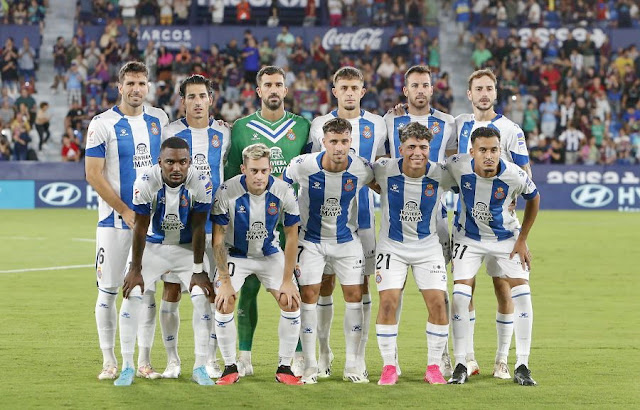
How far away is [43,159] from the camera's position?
2850cm

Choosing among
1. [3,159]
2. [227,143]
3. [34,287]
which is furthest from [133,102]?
[3,159]

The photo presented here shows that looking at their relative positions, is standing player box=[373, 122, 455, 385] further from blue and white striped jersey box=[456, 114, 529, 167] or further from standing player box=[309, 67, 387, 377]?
blue and white striped jersey box=[456, 114, 529, 167]

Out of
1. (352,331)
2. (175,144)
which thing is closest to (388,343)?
(352,331)

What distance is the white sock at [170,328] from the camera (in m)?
8.59

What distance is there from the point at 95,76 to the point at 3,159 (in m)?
4.30

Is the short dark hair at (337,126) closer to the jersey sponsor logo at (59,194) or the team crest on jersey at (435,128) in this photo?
the team crest on jersey at (435,128)

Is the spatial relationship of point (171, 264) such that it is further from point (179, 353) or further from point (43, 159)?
point (43, 159)

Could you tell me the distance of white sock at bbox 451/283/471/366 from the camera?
Answer: 8484 mm

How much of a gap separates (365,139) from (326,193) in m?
0.79

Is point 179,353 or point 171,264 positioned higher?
point 171,264

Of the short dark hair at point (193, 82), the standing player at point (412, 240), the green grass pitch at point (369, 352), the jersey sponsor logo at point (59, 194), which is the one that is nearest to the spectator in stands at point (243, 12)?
the jersey sponsor logo at point (59, 194)

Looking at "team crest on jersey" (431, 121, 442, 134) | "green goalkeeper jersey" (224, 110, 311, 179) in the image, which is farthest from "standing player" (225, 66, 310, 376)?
"team crest on jersey" (431, 121, 442, 134)

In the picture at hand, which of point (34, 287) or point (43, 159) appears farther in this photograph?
point (43, 159)

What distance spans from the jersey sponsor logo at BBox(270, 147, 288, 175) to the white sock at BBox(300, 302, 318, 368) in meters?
1.22
